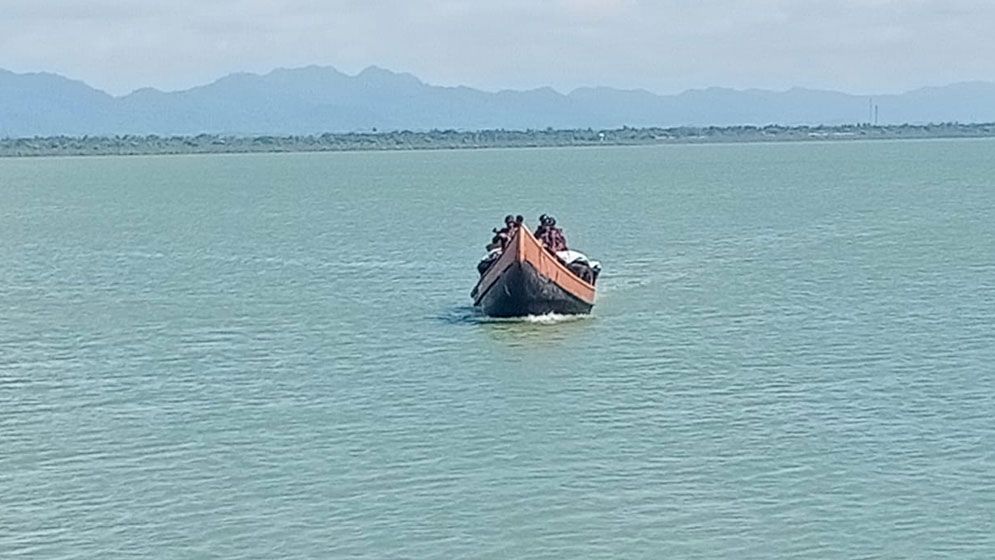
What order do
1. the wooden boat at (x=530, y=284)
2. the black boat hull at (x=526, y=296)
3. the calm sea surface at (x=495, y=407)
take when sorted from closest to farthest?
the calm sea surface at (x=495, y=407)
the wooden boat at (x=530, y=284)
the black boat hull at (x=526, y=296)

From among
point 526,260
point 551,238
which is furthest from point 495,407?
point 551,238

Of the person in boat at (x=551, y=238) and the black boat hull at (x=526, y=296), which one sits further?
the person in boat at (x=551, y=238)

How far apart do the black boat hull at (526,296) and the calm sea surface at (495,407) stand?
51 centimetres

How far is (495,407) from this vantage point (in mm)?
36531

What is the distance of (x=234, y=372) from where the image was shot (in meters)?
40.8

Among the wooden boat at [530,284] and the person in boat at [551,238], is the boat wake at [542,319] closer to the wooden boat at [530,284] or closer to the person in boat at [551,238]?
the wooden boat at [530,284]

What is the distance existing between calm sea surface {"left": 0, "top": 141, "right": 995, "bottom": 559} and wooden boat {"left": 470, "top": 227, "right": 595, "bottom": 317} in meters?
0.63

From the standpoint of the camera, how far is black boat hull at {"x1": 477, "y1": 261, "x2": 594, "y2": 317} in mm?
46594

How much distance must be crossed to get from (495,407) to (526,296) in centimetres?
1075

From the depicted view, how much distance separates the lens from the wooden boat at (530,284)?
46281mm

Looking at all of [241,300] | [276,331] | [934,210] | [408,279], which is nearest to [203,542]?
[276,331]

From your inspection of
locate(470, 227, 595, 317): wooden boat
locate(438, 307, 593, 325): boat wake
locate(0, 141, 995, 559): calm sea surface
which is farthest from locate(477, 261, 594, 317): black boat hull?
locate(0, 141, 995, 559): calm sea surface

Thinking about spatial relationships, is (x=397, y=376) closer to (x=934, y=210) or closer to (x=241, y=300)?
(x=241, y=300)

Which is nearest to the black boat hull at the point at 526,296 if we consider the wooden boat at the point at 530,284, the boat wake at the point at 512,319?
the wooden boat at the point at 530,284
